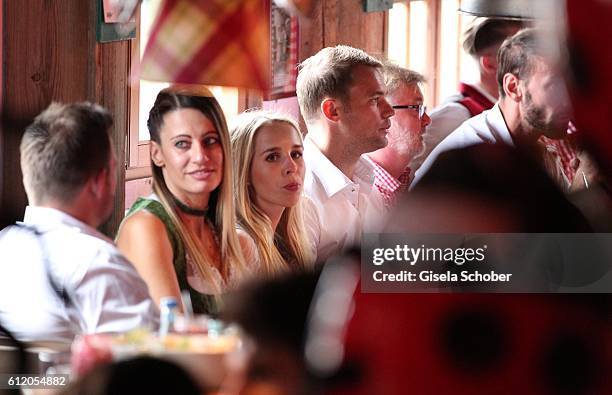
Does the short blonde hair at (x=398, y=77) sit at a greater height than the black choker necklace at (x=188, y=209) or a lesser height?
greater

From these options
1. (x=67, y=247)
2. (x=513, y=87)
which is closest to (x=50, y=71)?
(x=67, y=247)

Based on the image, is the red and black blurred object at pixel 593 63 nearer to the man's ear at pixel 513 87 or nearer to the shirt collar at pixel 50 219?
the man's ear at pixel 513 87

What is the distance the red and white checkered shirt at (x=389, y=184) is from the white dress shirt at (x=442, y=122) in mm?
17

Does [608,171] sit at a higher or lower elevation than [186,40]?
lower

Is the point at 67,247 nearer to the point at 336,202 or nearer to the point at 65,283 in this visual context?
the point at 65,283

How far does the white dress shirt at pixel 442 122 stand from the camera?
4.08 feet

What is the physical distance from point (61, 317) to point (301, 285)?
10.7 inches

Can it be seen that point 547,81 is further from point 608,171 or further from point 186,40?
point 186,40

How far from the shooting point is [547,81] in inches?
47.5

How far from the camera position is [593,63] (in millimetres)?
1103

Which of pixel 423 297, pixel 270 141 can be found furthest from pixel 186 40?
pixel 423 297

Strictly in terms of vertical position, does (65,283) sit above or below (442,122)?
below

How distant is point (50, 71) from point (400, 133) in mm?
403

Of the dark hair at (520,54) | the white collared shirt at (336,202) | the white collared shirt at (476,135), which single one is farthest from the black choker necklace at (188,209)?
the dark hair at (520,54)
